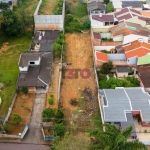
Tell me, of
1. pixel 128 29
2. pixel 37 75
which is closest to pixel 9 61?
pixel 37 75

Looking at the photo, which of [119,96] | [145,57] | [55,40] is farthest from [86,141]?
[55,40]

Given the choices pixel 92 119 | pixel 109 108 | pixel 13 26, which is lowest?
pixel 92 119

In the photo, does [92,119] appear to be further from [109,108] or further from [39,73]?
[39,73]

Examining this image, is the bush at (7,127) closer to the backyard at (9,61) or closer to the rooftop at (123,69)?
the backyard at (9,61)

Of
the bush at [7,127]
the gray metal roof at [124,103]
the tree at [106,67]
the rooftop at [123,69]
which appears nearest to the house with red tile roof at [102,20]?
the rooftop at [123,69]

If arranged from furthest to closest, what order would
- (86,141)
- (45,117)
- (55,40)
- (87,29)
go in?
(87,29), (55,40), (45,117), (86,141)

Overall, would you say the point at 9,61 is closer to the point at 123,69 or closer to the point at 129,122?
the point at 123,69
